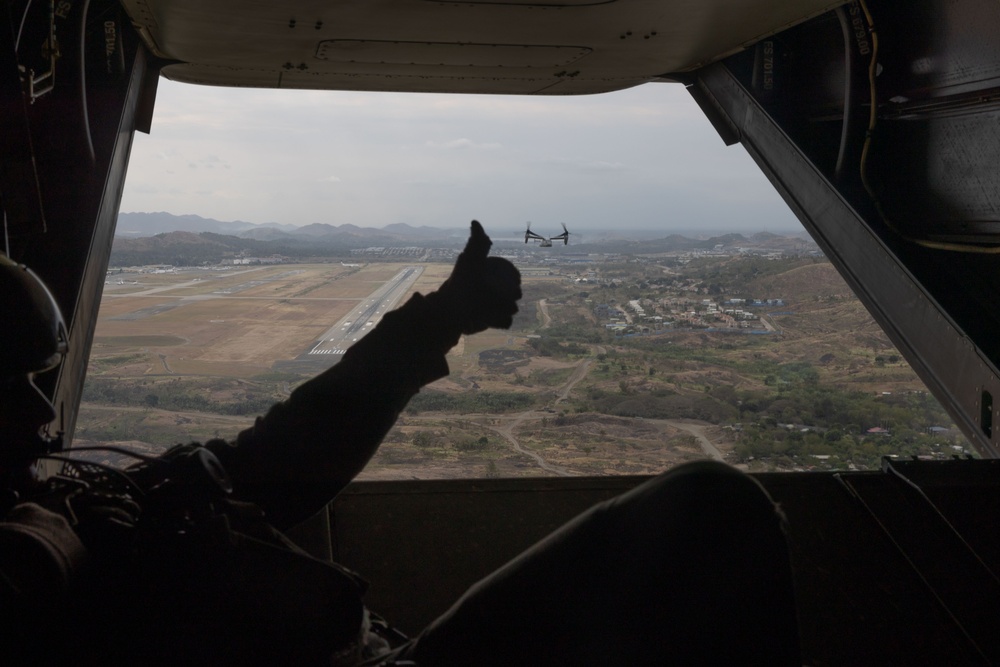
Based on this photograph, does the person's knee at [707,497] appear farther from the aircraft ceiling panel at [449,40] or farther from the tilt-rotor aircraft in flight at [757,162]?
the aircraft ceiling panel at [449,40]

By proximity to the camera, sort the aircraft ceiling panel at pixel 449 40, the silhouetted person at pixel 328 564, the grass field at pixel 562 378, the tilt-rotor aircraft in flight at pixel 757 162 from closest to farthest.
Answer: the silhouetted person at pixel 328 564 → the tilt-rotor aircraft in flight at pixel 757 162 → the aircraft ceiling panel at pixel 449 40 → the grass field at pixel 562 378

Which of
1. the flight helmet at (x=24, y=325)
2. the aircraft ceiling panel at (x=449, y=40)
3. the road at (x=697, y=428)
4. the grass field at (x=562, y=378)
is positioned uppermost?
the aircraft ceiling panel at (x=449, y=40)

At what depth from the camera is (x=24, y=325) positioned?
2.96 ft

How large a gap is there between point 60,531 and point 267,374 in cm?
212

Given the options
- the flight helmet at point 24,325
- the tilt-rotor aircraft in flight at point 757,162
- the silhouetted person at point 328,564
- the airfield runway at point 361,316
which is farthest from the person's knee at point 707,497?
the airfield runway at point 361,316

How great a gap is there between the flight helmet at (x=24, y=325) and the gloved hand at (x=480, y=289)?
0.48 metres

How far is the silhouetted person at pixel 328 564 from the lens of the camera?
78 centimetres

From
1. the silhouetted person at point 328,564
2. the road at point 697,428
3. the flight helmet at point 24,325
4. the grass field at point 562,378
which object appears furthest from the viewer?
the road at point 697,428

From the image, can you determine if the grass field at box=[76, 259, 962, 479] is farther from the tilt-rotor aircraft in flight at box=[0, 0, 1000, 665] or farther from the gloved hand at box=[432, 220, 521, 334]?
the gloved hand at box=[432, 220, 521, 334]

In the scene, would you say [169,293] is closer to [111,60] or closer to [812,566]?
[111,60]

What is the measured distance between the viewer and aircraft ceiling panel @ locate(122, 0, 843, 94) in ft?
6.88

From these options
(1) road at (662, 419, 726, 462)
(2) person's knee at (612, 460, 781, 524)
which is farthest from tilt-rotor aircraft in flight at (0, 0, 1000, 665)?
(2) person's knee at (612, 460, 781, 524)

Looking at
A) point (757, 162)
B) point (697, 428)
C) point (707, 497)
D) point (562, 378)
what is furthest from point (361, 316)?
point (707, 497)

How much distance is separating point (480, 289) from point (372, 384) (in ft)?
0.63
